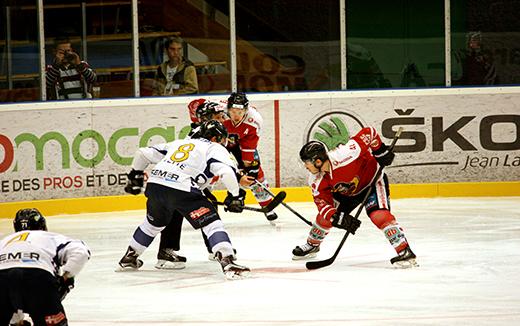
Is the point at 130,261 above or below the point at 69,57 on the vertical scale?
below

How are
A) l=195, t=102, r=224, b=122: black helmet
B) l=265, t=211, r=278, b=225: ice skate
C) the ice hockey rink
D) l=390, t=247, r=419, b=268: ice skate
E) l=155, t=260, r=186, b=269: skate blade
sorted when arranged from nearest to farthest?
1. the ice hockey rink
2. l=390, t=247, r=419, b=268: ice skate
3. l=155, t=260, r=186, b=269: skate blade
4. l=195, t=102, r=224, b=122: black helmet
5. l=265, t=211, r=278, b=225: ice skate

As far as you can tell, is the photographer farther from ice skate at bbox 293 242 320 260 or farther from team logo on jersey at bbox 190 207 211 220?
team logo on jersey at bbox 190 207 211 220

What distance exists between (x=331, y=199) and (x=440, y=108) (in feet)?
12.4

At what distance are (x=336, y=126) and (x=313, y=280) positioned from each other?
12.8 ft

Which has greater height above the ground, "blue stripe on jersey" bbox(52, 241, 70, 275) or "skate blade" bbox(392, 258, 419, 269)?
"blue stripe on jersey" bbox(52, 241, 70, 275)

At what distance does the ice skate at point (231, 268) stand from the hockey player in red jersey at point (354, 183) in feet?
1.92

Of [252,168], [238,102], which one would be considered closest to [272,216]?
[252,168]

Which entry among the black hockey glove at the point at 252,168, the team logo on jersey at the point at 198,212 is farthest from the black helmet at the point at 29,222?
the black hockey glove at the point at 252,168

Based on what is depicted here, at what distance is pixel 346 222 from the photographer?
Answer: 6844 millimetres

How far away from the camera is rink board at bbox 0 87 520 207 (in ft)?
32.5

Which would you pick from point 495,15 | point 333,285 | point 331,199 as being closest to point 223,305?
point 333,285

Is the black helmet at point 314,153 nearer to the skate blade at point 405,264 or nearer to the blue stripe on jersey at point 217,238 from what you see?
the blue stripe on jersey at point 217,238

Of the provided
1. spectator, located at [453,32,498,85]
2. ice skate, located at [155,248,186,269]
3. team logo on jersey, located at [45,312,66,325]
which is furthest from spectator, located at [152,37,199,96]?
team logo on jersey, located at [45,312,66,325]

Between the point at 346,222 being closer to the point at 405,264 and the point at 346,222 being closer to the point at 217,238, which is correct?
the point at 405,264
